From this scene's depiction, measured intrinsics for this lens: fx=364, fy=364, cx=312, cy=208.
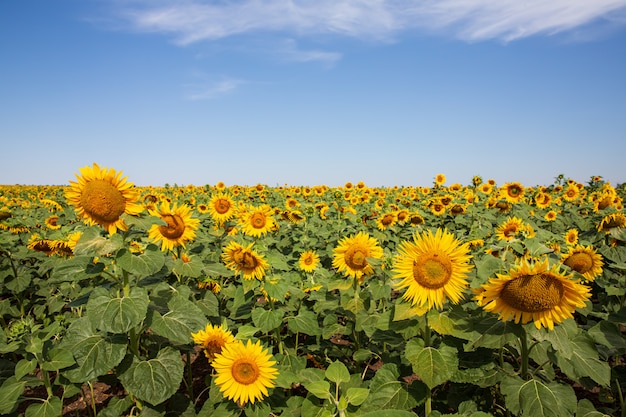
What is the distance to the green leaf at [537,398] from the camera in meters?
2.09

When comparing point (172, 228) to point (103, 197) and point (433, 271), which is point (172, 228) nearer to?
point (103, 197)

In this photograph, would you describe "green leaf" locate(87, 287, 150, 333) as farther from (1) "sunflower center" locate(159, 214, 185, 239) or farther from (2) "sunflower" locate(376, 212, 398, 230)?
(2) "sunflower" locate(376, 212, 398, 230)

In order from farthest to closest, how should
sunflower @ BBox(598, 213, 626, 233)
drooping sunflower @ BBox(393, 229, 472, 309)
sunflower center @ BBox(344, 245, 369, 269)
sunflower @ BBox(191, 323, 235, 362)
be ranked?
sunflower @ BBox(598, 213, 626, 233), sunflower center @ BBox(344, 245, 369, 269), sunflower @ BBox(191, 323, 235, 362), drooping sunflower @ BBox(393, 229, 472, 309)

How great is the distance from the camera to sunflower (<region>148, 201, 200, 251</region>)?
366 centimetres

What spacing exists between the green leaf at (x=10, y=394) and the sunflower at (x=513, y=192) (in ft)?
32.5

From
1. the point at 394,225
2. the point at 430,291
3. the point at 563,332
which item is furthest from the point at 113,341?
the point at 394,225

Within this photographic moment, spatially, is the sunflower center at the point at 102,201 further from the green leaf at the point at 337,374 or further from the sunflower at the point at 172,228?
the green leaf at the point at 337,374

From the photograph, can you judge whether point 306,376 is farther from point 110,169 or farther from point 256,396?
point 110,169

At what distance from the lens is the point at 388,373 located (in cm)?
253

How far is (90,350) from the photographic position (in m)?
2.47

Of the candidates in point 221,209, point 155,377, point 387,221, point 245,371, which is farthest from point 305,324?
point 387,221

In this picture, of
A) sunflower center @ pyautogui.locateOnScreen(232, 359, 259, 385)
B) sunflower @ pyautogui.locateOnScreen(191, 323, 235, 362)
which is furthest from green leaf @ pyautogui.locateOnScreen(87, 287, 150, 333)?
sunflower center @ pyautogui.locateOnScreen(232, 359, 259, 385)

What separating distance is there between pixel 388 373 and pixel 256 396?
36.2 inches

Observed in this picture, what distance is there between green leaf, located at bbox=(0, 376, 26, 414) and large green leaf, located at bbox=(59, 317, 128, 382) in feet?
1.66
